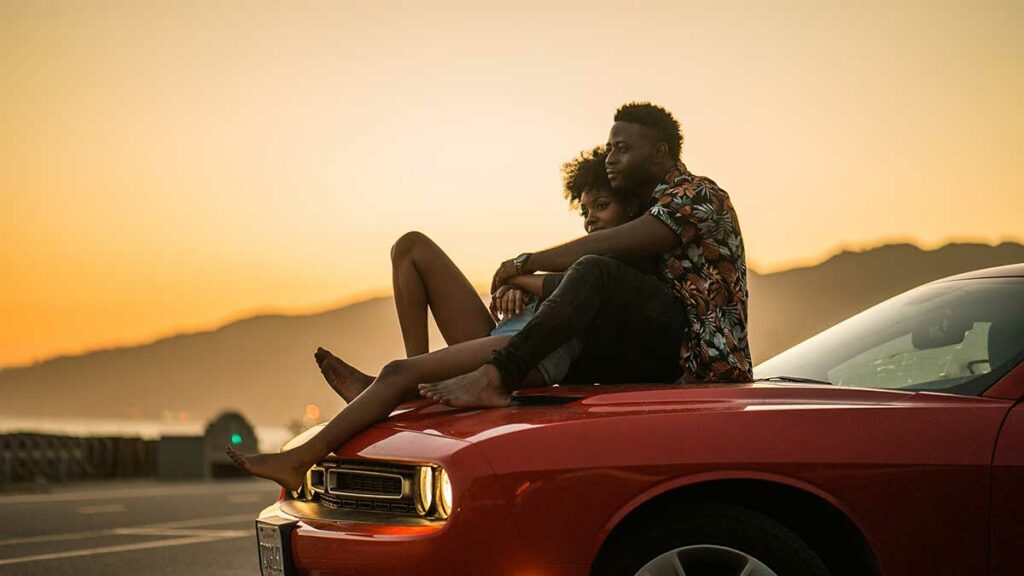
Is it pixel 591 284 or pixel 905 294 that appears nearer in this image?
pixel 591 284

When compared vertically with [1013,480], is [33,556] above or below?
below

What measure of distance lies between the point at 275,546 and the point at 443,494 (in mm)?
662

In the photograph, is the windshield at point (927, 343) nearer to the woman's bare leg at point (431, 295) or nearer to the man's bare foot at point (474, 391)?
the woman's bare leg at point (431, 295)

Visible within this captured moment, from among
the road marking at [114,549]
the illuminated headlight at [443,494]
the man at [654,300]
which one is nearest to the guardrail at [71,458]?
the road marking at [114,549]

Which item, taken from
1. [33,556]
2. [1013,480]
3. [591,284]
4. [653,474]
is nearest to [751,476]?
[653,474]

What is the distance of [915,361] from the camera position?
15.3 ft

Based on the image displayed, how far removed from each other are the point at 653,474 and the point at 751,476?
27cm

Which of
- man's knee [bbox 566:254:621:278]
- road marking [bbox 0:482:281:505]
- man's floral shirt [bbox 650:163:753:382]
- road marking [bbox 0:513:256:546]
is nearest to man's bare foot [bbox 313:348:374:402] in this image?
man's knee [bbox 566:254:621:278]

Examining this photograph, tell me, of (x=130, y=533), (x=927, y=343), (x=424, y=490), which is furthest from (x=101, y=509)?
(x=424, y=490)

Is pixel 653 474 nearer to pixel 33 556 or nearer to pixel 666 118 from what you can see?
pixel 666 118

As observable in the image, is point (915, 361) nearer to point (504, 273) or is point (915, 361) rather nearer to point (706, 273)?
point (706, 273)

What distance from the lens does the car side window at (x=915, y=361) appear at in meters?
4.44

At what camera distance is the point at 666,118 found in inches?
209

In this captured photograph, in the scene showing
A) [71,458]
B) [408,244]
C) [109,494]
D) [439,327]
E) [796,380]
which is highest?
[408,244]
